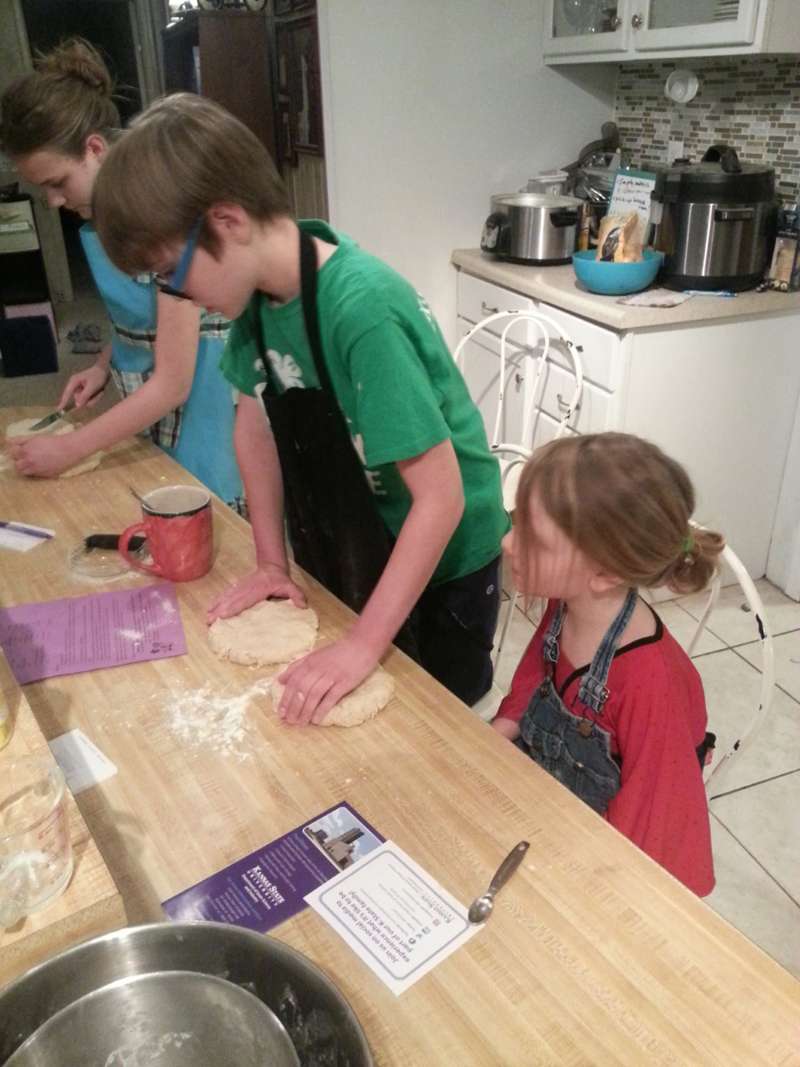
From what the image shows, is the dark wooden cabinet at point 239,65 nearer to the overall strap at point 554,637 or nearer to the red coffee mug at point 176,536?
the red coffee mug at point 176,536

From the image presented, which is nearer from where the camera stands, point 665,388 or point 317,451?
point 317,451

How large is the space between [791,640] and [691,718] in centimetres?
153

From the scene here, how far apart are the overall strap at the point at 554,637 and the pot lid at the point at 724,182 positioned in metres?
1.53

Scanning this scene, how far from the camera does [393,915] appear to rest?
64 centimetres

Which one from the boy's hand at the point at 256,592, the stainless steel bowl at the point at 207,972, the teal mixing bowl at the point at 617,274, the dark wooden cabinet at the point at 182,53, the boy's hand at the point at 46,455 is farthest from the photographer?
the dark wooden cabinet at the point at 182,53

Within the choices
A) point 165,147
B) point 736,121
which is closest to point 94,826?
point 165,147

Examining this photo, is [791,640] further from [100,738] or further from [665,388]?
[100,738]

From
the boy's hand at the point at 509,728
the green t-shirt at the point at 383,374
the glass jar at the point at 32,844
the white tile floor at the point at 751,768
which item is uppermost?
the green t-shirt at the point at 383,374

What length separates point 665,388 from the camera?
7.30ft

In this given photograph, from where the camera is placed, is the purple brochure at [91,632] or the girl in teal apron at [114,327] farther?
the girl in teal apron at [114,327]

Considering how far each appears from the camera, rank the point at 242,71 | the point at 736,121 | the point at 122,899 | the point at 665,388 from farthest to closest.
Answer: the point at 242,71
the point at 736,121
the point at 665,388
the point at 122,899

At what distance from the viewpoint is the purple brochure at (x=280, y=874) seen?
0.65 meters

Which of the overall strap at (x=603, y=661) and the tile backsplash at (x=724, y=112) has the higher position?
the tile backsplash at (x=724, y=112)

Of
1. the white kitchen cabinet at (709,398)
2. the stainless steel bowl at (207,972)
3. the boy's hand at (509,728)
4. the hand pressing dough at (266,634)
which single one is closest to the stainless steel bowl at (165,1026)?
the stainless steel bowl at (207,972)
